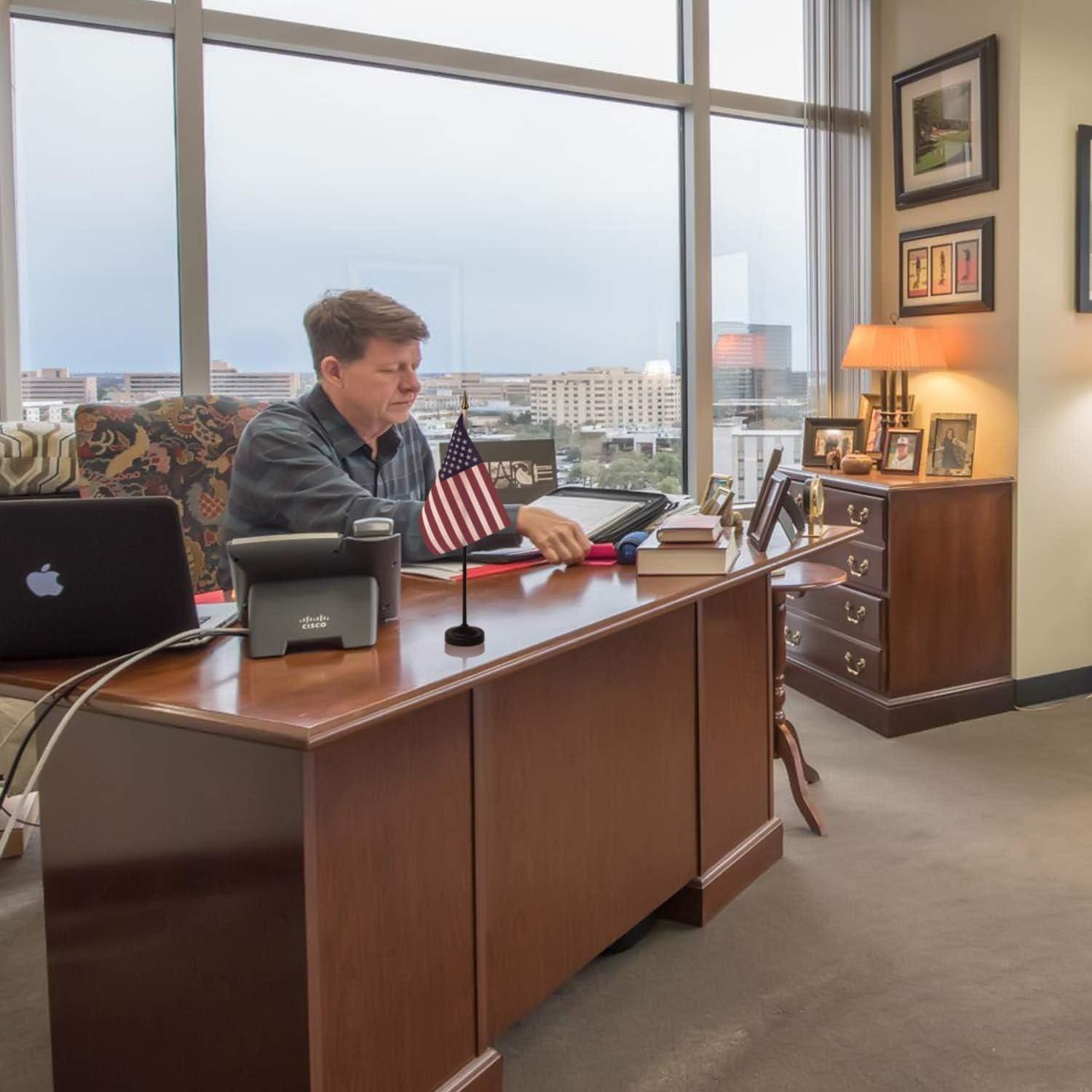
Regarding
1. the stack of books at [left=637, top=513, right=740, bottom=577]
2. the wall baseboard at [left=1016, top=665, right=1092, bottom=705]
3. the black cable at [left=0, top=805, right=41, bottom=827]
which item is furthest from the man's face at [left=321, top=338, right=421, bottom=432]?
the wall baseboard at [left=1016, top=665, right=1092, bottom=705]

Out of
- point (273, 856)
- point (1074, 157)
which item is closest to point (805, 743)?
point (1074, 157)

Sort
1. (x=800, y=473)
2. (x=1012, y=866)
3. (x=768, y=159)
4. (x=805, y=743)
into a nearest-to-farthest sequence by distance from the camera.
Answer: (x=1012, y=866) → (x=805, y=743) → (x=800, y=473) → (x=768, y=159)

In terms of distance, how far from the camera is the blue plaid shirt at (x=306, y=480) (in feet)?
6.65

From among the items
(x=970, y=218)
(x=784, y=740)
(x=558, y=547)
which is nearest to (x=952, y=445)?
(x=970, y=218)

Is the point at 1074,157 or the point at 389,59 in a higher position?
the point at 389,59

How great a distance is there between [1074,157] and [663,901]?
3.19m

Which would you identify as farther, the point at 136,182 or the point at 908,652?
the point at 908,652

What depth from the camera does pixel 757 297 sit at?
4.81 meters

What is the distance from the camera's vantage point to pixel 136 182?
363cm

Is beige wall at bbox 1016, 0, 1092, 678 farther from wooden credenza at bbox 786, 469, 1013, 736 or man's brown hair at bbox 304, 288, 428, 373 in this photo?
man's brown hair at bbox 304, 288, 428, 373

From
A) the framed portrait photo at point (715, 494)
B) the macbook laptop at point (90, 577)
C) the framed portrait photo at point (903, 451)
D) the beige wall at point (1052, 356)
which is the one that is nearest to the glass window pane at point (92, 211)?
the framed portrait photo at point (715, 494)

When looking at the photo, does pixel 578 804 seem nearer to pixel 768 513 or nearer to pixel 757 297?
pixel 768 513

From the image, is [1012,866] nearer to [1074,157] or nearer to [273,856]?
[273,856]

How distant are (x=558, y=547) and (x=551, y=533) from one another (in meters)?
0.03
